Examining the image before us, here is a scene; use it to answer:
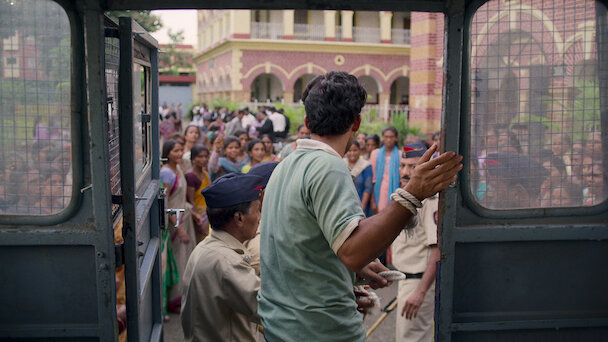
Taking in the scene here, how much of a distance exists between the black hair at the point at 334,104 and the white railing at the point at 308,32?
30694mm

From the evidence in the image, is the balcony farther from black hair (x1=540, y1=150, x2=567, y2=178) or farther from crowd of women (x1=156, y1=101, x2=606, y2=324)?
black hair (x1=540, y1=150, x2=567, y2=178)

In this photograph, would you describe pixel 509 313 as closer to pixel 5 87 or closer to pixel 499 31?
pixel 499 31

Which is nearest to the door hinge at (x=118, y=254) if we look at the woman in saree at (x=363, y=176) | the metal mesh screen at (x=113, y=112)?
the metal mesh screen at (x=113, y=112)

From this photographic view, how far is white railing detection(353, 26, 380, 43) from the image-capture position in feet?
107

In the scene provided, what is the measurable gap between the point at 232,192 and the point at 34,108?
106 cm

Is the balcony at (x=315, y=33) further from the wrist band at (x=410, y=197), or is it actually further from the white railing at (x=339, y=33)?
the wrist band at (x=410, y=197)

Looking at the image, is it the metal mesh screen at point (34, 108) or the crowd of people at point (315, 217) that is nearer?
the crowd of people at point (315, 217)

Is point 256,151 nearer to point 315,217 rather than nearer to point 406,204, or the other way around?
point 315,217

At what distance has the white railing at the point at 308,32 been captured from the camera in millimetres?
32438

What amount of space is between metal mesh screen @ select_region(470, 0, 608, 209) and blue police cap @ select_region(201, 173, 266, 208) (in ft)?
3.76

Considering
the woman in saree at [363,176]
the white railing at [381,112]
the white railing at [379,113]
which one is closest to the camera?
the woman in saree at [363,176]

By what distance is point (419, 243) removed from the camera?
4.35 m

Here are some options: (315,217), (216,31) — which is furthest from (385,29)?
(315,217)

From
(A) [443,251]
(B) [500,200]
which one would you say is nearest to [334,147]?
(A) [443,251]
